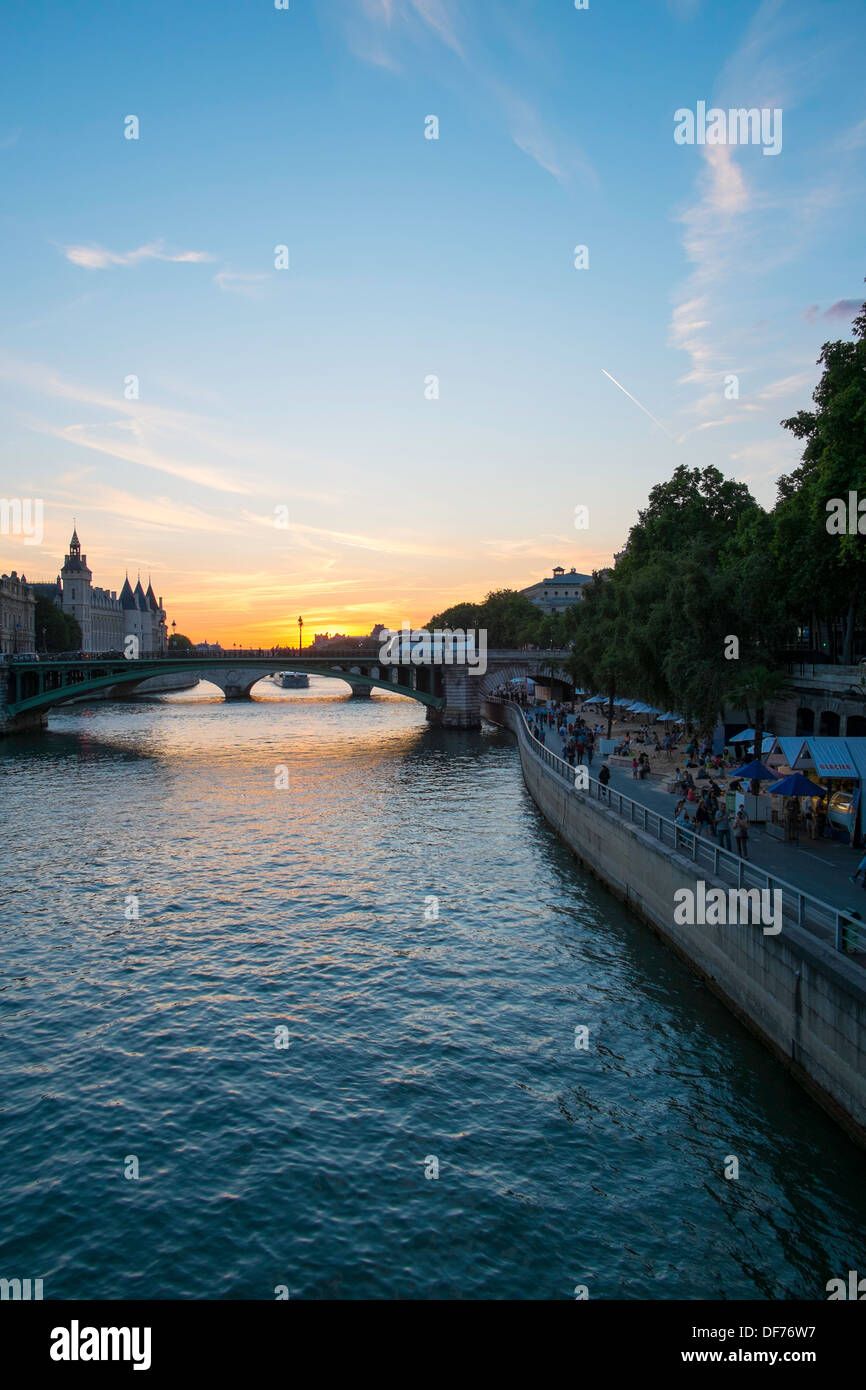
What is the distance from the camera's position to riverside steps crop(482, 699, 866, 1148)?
12625 mm

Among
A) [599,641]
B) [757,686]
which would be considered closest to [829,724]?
[757,686]

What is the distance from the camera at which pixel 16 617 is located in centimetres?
14888

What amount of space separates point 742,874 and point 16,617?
152m

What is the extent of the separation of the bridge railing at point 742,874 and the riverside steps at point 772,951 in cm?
3

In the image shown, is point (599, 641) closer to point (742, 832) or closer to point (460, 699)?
point (460, 699)

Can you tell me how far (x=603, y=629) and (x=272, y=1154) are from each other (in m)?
47.8

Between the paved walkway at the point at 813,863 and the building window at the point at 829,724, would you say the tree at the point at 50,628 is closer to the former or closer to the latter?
the building window at the point at 829,724

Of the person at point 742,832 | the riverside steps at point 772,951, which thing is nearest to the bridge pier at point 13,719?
the riverside steps at point 772,951

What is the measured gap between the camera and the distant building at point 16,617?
5517 inches

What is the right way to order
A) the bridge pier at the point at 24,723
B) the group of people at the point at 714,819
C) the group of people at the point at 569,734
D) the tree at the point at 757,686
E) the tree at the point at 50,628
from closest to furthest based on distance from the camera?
the group of people at the point at 714,819 < the tree at the point at 757,686 < the group of people at the point at 569,734 < the bridge pier at the point at 24,723 < the tree at the point at 50,628

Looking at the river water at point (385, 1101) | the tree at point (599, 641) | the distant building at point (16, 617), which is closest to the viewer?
the river water at point (385, 1101)

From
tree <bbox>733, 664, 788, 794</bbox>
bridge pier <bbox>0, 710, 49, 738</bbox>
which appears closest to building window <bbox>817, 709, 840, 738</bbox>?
tree <bbox>733, 664, 788, 794</bbox>

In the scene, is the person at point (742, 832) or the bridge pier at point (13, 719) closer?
the person at point (742, 832)
